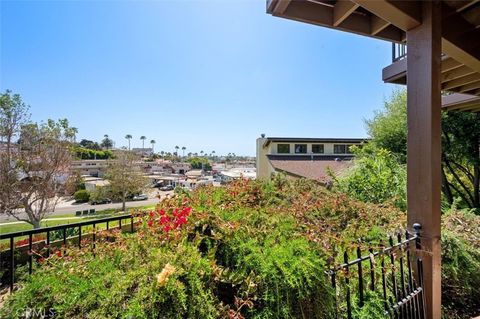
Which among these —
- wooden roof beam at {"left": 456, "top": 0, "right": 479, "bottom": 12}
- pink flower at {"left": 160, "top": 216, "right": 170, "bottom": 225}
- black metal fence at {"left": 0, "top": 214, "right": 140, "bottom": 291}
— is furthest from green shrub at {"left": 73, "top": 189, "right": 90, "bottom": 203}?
wooden roof beam at {"left": 456, "top": 0, "right": 479, "bottom": 12}

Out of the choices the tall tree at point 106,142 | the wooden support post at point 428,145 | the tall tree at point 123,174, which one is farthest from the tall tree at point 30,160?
the tall tree at point 106,142

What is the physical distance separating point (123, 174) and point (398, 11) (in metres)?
22.4

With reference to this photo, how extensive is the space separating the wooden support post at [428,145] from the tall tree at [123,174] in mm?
21997

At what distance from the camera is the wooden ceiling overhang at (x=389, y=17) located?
2021 millimetres

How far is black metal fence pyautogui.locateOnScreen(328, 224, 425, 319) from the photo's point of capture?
163cm

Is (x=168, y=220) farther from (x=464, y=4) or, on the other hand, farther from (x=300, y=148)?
(x=300, y=148)

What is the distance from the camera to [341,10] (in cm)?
236

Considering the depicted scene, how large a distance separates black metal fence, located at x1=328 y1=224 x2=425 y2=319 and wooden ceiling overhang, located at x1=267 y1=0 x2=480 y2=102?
1.85 m

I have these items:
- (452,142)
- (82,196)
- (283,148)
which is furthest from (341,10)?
(82,196)

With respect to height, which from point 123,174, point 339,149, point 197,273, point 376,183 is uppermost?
point 339,149

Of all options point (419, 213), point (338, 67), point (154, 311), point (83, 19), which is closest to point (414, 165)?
point (419, 213)

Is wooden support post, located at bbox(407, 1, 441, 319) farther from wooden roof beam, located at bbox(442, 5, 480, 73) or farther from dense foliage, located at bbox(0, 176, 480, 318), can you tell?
dense foliage, located at bbox(0, 176, 480, 318)

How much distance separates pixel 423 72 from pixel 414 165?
807 mm

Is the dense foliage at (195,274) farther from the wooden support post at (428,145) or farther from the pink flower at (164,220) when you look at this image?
the wooden support post at (428,145)
